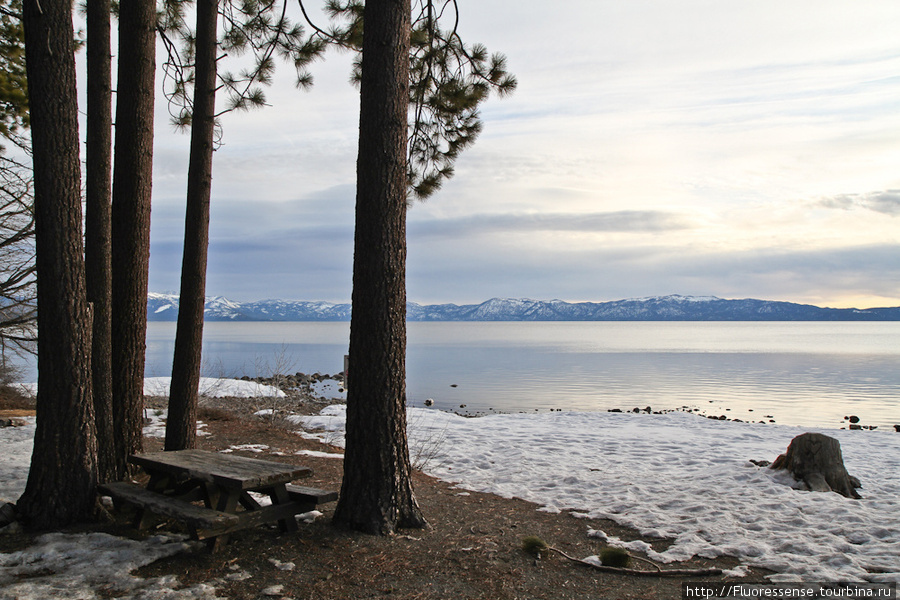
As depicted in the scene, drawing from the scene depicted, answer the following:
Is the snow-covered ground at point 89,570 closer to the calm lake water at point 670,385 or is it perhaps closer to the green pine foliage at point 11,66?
the green pine foliage at point 11,66

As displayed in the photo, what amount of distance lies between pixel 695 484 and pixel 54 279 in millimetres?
6671

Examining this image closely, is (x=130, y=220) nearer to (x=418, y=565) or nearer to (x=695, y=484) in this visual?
(x=418, y=565)

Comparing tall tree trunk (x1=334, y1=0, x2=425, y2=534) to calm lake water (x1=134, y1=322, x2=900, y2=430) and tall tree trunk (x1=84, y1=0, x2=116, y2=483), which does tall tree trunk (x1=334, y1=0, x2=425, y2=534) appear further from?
calm lake water (x1=134, y1=322, x2=900, y2=430)

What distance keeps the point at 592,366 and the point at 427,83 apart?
34.8 m

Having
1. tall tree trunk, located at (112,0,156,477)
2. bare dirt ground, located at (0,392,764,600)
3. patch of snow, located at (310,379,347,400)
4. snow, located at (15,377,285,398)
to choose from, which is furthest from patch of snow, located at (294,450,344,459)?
patch of snow, located at (310,379,347,400)

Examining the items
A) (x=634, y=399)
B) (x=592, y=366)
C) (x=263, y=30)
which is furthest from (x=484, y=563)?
(x=592, y=366)

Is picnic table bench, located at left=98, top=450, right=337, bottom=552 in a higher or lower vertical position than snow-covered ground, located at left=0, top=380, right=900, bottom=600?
higher

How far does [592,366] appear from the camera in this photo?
39.8 metres

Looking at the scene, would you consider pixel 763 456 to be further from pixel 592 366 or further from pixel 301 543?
pixel 592 366

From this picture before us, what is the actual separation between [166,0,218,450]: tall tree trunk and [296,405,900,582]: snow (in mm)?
3204

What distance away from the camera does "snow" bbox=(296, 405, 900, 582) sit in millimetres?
4535

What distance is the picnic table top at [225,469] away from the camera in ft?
12.8

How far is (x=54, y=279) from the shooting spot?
425 centimetres

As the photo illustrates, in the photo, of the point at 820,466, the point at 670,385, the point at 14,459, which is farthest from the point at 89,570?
the point at 670,385
